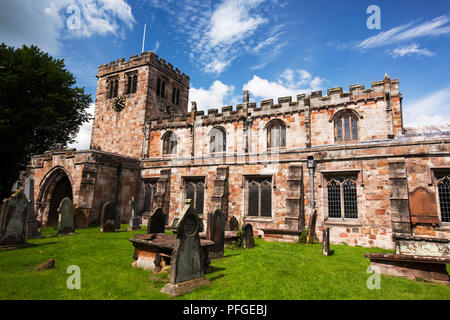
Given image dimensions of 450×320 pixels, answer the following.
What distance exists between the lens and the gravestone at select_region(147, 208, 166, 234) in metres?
9.73

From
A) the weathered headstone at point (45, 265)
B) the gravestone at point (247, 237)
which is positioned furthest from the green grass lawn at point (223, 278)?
the gravestone at point (247, 237)

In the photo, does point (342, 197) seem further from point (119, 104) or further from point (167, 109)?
point (119, 104)

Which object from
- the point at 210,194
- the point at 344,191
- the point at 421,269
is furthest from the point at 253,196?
the point at 421,269

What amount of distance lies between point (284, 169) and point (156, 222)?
29.5 feet

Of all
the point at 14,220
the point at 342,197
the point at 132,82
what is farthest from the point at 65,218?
the point at 132,82

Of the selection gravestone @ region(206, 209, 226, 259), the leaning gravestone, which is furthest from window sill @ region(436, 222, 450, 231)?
the leaning gravestone

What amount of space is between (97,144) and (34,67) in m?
8.34

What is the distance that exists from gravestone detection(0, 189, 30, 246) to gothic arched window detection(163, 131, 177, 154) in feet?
38.9

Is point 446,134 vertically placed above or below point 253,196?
above

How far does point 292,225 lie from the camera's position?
1373 centimetres

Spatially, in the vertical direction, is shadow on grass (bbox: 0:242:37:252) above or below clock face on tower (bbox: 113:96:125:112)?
below

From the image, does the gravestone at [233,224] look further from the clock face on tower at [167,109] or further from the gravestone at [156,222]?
the clock face on tower at [167,109]

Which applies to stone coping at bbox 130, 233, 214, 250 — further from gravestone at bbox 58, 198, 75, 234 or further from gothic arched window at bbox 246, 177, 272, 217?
gothic arched window at bbox 246, 177, 272, 217
